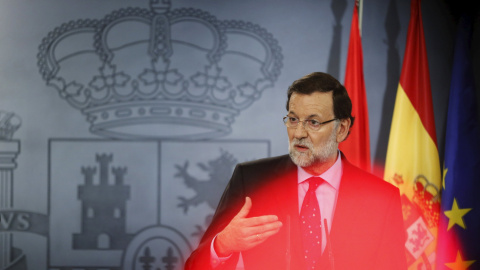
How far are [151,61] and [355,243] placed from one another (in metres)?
1.86

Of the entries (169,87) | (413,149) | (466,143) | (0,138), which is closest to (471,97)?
(466,143)

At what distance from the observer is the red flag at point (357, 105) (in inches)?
106

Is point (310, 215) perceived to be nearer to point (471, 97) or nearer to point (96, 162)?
point (471, 97)

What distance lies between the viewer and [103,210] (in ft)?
9.45

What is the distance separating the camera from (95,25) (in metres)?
2.93

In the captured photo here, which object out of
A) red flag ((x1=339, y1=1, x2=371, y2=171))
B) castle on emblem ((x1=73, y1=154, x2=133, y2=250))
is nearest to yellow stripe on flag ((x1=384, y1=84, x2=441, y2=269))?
red flag ((x1=339, y1=1, x2=371, y2=171))

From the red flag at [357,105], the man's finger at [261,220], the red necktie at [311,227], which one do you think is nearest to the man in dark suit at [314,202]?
the red necktie at [311,227]

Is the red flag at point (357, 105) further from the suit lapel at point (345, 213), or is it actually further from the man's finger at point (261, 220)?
the man's finger at point (261, 220)

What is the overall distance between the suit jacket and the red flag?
95cm

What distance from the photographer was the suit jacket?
5.26ft

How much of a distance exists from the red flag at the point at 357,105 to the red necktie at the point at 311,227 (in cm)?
109

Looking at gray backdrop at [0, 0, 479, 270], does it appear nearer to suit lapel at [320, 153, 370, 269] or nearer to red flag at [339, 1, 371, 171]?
red flag at [339, 1, 371, 171]

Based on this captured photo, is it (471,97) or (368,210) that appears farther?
(471,97)

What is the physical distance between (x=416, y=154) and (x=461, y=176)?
0.27m
